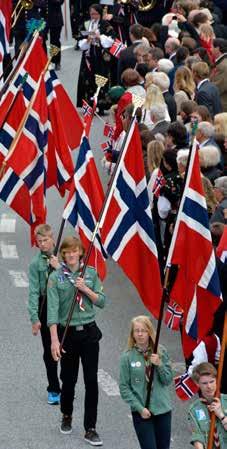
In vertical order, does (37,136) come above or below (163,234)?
above

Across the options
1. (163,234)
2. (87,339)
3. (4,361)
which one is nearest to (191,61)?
(163,234)

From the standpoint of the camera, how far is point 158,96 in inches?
699

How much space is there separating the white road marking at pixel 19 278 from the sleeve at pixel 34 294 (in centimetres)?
352

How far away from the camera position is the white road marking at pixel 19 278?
16.5 m

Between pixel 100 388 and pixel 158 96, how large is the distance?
518 cm

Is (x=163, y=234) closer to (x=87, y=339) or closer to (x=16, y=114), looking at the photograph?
(x=16, y=114)

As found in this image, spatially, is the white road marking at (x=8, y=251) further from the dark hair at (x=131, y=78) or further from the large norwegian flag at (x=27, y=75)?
the dark hair at (x=131, y=78)

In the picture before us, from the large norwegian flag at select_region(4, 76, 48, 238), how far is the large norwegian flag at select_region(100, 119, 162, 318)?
2416 millimetres

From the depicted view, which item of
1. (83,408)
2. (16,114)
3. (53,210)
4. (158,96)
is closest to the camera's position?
(83,408)

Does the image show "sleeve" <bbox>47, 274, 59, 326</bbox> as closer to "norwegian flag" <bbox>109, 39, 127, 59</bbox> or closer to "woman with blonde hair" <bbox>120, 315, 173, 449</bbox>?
"woman with blonde hair" <bbox>120, 315, 173, 449</bbox>

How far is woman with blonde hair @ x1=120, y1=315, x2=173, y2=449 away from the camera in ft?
36.7

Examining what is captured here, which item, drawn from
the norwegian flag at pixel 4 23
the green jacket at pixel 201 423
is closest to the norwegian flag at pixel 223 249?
the green jacket at pixel 201 423

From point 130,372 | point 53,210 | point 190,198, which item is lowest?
point 53,210

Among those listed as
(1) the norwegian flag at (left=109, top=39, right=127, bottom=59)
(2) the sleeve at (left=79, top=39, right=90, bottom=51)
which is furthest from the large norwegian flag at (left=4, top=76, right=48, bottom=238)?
(2) the sleeve at (left=79, top=39, right=90, bottom=51)
